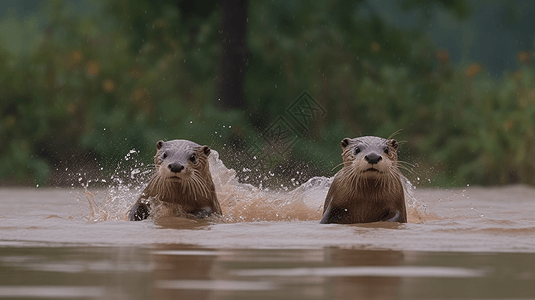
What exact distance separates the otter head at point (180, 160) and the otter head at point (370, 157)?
101 centimetres

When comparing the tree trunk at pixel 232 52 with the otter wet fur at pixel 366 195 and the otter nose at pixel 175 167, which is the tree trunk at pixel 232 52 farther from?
the otter wet fur at pixel 366 195

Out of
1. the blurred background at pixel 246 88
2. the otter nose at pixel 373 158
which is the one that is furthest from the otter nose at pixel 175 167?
the blurred background at pixel 246 88

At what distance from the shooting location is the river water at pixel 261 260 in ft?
8.73

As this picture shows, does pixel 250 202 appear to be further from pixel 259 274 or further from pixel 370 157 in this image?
pixel 259 274

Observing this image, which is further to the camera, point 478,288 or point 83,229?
point 83,229

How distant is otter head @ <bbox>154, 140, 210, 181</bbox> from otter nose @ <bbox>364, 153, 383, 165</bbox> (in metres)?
1.23

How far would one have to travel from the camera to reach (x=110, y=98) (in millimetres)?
12359

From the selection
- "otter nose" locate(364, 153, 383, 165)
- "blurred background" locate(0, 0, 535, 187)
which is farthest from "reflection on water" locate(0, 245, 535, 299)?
"blurred background" locate(0, 0, 535, 187)

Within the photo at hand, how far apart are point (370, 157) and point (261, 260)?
227 centimetres

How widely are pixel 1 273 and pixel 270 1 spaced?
1057 cm

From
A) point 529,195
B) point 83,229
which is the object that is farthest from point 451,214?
point 83,229

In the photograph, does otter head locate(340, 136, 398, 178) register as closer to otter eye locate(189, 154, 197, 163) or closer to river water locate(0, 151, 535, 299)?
river water locate(0, 151, 535, 299)

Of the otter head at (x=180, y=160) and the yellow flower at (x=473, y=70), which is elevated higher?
the yellow flower at (x=473, y=70)

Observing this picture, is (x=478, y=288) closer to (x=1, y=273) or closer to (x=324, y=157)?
(x=1, y=273)
